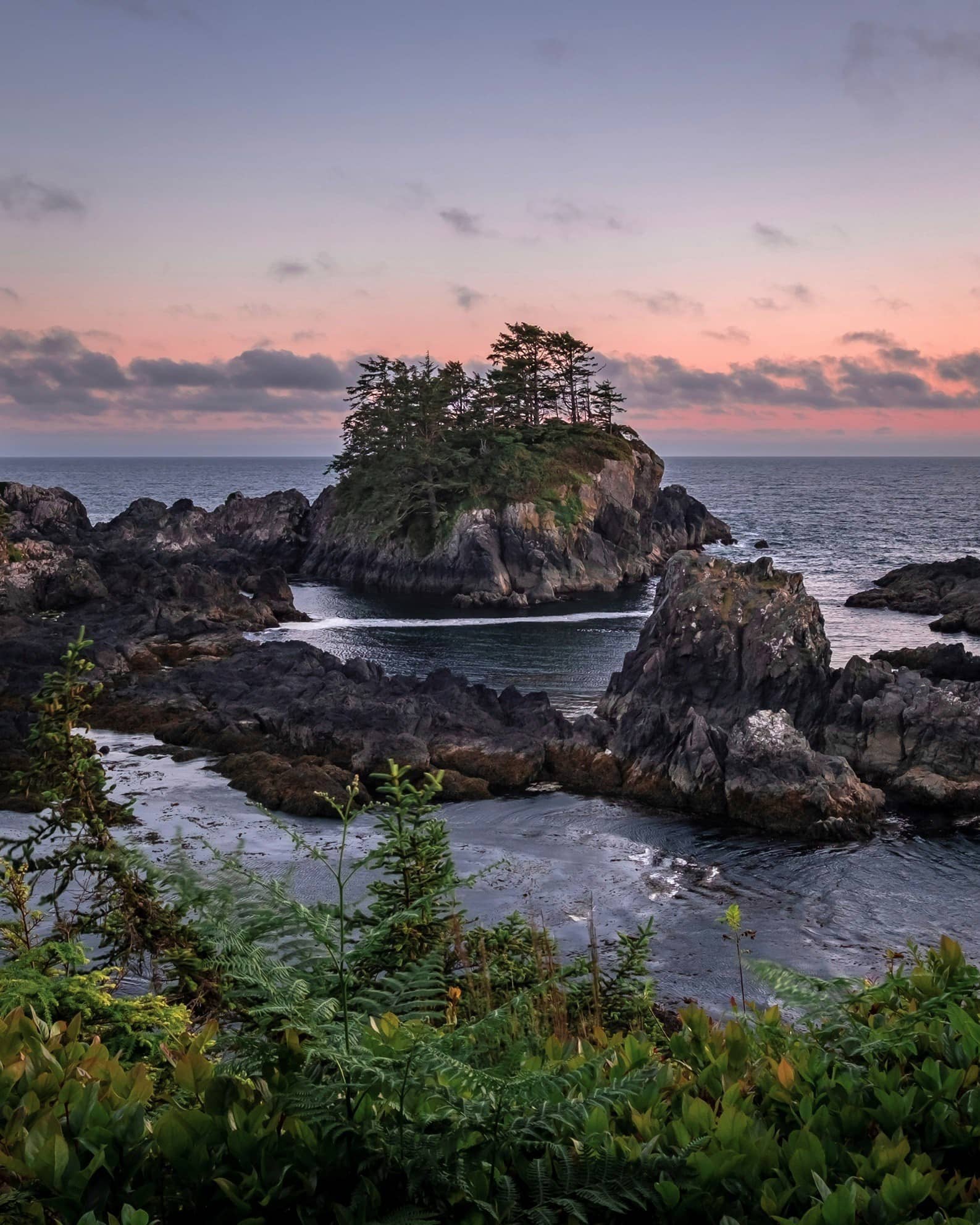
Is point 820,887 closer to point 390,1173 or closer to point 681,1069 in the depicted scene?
point 681,1069

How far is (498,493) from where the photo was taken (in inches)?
2613

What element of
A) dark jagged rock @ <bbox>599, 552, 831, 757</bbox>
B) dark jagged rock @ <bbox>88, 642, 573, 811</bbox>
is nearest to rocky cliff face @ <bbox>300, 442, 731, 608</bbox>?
dark jagged rock @ <bbox>599, 552, 831, 757</bbox>

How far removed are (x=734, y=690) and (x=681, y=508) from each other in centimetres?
5378

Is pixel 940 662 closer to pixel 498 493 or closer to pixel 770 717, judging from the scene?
pixel 770 717

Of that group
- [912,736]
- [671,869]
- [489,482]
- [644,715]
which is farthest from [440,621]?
[671,869]

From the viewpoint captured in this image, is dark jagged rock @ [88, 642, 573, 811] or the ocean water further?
the ocean water

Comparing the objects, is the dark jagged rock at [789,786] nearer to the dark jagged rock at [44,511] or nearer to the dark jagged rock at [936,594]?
the dark jagged rock at [936,594]

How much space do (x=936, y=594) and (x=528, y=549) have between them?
24269 millimetres

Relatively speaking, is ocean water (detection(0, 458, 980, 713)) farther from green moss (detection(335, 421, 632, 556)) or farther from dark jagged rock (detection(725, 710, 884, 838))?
dark jagged rock (detection(725, 710, 884, 838))

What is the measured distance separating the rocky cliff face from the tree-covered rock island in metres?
0.10

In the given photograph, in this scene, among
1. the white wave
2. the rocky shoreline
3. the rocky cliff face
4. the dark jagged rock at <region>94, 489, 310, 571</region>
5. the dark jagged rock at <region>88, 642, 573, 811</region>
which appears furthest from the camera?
the dark jagged rock at <region>94, 489, 310, 571</region>

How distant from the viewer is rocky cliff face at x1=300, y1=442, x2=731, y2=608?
201 ft

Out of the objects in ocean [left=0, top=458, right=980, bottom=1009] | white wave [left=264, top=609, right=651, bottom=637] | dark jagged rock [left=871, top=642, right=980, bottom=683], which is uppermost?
dark jagged rock [left=871, top=642, right=980, bottom=683]

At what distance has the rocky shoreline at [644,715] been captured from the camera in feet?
76.1
